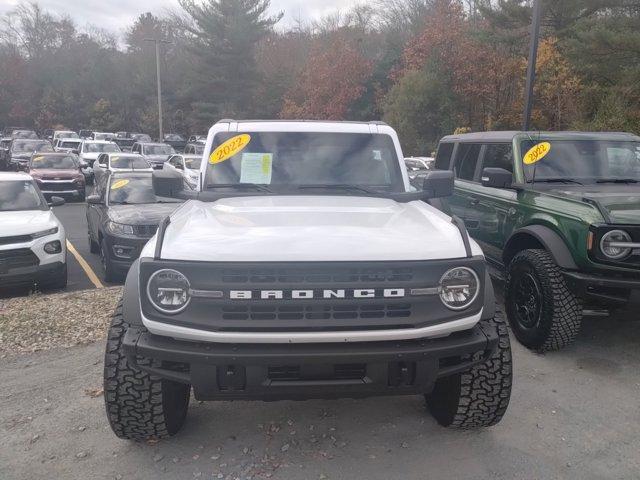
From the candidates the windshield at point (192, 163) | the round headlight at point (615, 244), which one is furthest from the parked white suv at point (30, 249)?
the windshield at point (192, 163)

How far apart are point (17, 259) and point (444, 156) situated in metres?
5.77

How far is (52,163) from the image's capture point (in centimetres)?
1823

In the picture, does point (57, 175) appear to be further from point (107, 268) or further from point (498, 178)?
point (498, 178)

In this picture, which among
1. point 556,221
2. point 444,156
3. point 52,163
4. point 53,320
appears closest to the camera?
point 556,221

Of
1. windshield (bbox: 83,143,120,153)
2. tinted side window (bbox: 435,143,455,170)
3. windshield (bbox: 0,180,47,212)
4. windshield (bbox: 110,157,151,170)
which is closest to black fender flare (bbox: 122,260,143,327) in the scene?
tinted side window (bbox: 435,143,455,170)

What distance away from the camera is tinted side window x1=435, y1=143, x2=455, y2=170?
25.3ft

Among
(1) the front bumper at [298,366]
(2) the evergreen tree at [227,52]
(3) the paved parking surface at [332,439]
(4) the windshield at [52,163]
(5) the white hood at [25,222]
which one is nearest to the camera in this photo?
(1) the front bumper at [298,366]

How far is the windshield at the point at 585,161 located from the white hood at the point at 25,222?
602cm

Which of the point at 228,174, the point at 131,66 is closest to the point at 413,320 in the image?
the point at 228,174

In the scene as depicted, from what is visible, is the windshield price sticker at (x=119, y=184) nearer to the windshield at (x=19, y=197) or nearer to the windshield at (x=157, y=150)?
the windshield at (x=19, y=197)

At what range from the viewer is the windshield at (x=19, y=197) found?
8.05 meters

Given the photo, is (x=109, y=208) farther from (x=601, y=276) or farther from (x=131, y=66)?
(x=131, y=66)

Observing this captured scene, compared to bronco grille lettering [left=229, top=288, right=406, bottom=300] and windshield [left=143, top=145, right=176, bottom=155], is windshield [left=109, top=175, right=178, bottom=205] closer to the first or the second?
bronco grille lettering [left=229, top=288, right=406, bottom=300]

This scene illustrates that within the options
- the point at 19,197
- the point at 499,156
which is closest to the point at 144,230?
the point at 19,197
